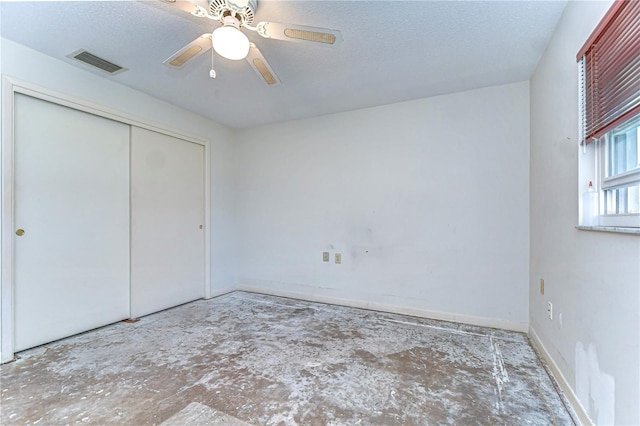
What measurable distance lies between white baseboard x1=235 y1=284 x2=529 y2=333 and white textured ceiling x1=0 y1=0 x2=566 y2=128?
233 cm

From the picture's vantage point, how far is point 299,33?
5.28ft

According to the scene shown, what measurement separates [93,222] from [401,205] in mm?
3135

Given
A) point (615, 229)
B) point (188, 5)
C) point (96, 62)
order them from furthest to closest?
1. point (96, 62)
2. point (188, 5)
3. point (615, 229)

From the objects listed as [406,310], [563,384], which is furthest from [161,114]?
[563,384]

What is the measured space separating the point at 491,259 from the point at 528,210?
1.88 feet

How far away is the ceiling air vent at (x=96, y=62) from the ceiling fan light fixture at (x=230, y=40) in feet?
4.96

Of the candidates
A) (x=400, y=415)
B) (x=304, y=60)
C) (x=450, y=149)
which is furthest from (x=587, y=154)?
(x=304, y=60)

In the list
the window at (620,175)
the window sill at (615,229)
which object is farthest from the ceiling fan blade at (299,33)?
the window sill at (615,229)

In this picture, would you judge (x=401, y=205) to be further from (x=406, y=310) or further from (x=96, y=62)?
(x=96, y=62)

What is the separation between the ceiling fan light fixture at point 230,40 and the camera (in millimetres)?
1553

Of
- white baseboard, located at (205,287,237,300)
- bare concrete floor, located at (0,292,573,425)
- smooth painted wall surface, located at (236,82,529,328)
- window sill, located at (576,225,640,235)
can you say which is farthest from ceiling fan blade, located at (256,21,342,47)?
white baseboard, located at (205,287,237,300)

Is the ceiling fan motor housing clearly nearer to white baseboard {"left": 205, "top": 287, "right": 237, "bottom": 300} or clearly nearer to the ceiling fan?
the ceiling fan

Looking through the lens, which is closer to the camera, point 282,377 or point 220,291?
point 282,377

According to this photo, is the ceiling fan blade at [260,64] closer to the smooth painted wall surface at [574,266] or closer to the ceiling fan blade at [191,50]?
the ceiling fan blade at [191,50]
